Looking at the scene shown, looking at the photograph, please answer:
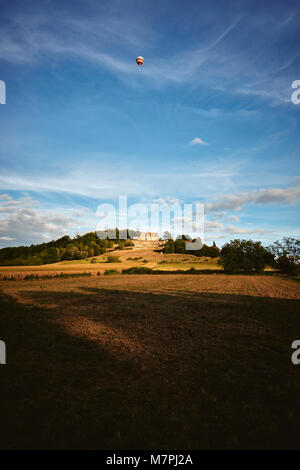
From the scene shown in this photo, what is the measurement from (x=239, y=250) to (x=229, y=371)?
66508 millimetres

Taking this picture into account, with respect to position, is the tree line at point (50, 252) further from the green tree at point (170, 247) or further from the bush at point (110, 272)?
the bush at point (110, 272)

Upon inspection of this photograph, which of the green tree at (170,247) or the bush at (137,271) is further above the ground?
the green tree at (170,247)

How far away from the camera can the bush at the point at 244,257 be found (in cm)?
6694

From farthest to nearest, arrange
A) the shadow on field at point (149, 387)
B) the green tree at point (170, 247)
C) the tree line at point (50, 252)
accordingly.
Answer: the green tree at point (170, 247)
the tree line at point (50, 252)
the shadow on field at point (149, 387)

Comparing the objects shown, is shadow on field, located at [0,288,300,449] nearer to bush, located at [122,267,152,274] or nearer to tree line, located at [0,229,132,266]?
bush, located at [122,267,152,274]

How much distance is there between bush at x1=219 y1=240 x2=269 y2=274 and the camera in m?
66.9

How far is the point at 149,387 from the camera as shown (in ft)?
21.2

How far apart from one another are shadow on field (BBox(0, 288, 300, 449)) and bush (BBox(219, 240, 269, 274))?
189 ft

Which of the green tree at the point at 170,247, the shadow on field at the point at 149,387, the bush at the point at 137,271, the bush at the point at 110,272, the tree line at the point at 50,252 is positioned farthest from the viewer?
the green tree at the point at 170,247

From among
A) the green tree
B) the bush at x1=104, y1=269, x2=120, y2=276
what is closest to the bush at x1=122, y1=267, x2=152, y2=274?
the bush at x1=104, y1=269, x2=120, y2=276

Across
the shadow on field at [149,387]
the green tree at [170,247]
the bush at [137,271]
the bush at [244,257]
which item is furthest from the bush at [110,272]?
the shadow on field at [149,387]

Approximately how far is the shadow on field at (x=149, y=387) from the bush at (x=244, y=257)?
5773cm
